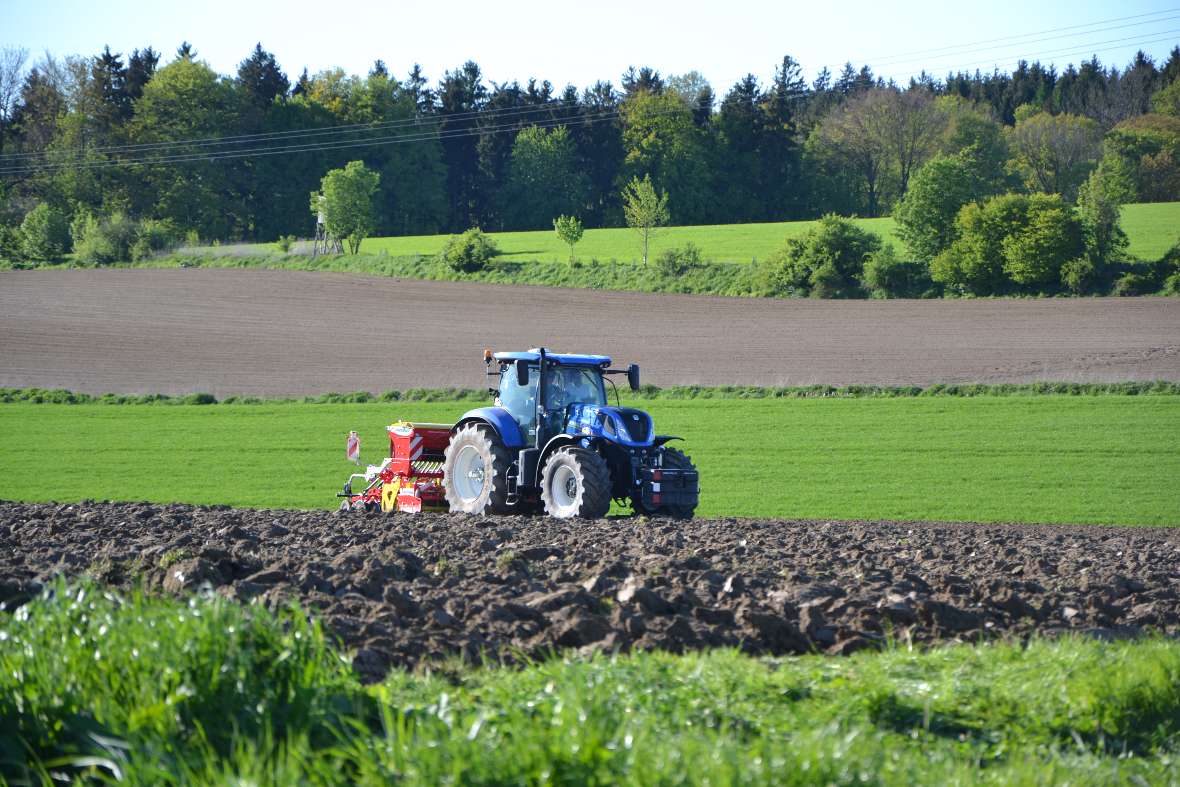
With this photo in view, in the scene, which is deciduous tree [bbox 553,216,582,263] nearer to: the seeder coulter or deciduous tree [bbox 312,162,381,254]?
deciduous tree [bbox 312,162,381,254]

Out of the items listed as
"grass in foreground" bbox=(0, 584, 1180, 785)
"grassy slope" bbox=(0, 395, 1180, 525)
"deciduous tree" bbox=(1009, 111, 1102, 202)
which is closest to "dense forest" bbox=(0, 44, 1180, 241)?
"deciduous tree" bbox=(1009, 111, 1102, 202)

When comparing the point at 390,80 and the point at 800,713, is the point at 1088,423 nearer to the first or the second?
the point at 800,713

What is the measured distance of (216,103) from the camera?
283ft

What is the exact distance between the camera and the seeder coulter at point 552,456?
15188 millimetres

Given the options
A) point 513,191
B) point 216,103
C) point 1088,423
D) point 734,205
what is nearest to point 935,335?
point 1088,423

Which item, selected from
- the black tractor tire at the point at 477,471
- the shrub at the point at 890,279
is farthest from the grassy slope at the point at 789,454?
the shrub at the point at 890,279

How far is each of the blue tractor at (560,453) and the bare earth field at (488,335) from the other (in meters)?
20.3

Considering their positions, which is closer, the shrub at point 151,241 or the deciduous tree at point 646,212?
the deciduous tree at point 646,212

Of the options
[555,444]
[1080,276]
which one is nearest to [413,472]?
[555,444]

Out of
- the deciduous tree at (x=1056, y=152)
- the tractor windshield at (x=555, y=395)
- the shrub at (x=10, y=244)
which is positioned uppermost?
the deciduous tree at (x=1056, y=152)

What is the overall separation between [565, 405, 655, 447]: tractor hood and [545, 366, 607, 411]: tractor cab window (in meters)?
0.21

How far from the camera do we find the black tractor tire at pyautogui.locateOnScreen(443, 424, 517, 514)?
1568cm

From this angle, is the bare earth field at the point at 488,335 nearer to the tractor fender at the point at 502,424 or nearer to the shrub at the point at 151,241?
the shrub at the point at 151,241

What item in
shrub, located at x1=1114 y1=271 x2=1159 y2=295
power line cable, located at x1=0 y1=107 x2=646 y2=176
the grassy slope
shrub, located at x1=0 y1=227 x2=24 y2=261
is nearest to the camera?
the grassy slope
